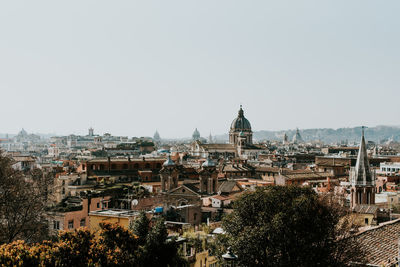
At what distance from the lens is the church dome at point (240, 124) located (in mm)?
140000

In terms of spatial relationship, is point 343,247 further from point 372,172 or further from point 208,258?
point 372,172

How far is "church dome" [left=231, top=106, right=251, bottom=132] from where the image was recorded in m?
140

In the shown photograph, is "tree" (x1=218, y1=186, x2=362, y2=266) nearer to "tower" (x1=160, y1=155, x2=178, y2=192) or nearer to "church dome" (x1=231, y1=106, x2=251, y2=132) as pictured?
"tower" (x1=160, y1=155, x2=178, y2=192)

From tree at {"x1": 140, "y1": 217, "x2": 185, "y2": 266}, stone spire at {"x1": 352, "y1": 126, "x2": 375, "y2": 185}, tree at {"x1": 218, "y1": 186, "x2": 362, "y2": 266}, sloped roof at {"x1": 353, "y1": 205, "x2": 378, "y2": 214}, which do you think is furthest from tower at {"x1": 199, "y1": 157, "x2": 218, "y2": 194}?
tree at {"x1": 140, "y1": 217, "x2": 185, "y2": 266}

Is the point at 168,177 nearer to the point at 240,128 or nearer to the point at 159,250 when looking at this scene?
the point at 159,250

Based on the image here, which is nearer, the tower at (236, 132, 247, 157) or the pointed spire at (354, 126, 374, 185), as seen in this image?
the pointed spire at (354, 126, 374, 185)

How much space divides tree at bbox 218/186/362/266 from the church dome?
120513mm

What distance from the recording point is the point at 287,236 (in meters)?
17.9

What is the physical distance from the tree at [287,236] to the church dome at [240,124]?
12051cm

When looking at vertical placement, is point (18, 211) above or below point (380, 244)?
above

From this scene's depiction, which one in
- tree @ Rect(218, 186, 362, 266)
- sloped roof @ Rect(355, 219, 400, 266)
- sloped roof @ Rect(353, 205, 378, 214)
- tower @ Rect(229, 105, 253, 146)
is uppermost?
tower @ Rect(229, 105, 253, 146)

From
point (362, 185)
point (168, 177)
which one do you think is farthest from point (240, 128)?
point (362, 185)

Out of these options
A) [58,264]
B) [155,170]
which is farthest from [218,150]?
[58,264]

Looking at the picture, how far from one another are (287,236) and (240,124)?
122806mm
